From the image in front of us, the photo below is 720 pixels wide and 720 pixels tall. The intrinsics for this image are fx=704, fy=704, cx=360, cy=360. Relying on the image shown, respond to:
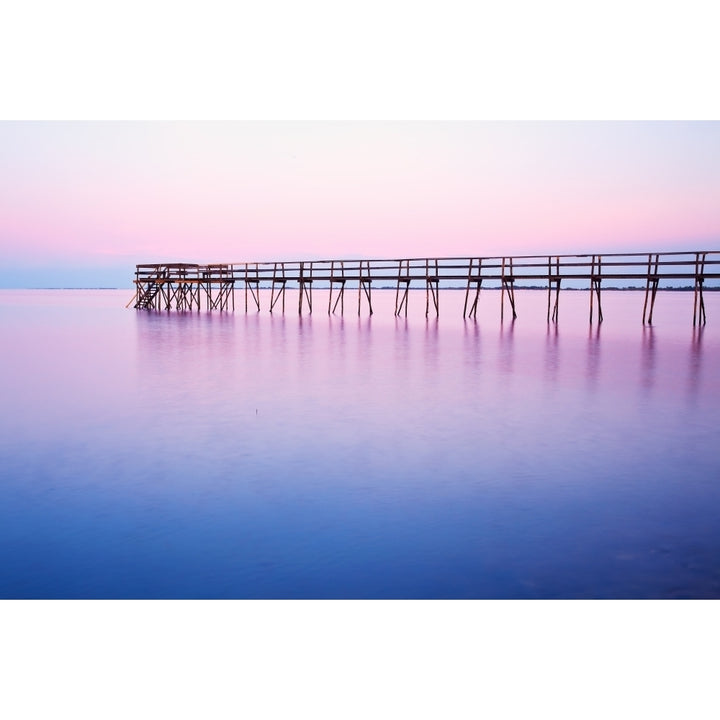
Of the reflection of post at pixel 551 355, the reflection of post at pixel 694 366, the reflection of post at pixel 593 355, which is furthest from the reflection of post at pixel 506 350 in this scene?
the reflection of post at pixel 694 366

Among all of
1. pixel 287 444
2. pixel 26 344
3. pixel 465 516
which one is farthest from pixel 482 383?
pixel 26 344

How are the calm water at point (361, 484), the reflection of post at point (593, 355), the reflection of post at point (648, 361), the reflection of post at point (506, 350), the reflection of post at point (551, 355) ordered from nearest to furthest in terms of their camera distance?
the calm water at point (361, 484) < the reflection of post at point (648, 361) < the reflection of post at point (593, 355) < the reflection of post at point (551, 355) < the reflection of post at point (506, 350)

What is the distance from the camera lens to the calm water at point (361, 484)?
269 cm

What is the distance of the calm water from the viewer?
2.69 meters

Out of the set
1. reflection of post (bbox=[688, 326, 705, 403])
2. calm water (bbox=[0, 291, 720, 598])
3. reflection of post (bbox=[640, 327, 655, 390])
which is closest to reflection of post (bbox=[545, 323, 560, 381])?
calm water (bbox=[0, 291, 720, 598])

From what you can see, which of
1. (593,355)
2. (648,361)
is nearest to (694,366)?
(648,361)

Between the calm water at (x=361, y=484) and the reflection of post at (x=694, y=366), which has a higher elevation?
the calm water at (x=361, y=484)

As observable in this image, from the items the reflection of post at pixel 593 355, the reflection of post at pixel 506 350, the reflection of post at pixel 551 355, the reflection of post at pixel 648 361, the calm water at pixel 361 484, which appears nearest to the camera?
the calm water at pixel 361 484

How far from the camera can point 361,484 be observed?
154 inches

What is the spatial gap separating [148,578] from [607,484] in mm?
2519

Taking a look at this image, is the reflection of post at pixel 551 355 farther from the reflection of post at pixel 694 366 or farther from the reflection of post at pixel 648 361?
the reflection of post at pixel 694 366

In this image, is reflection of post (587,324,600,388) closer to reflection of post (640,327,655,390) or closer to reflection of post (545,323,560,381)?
reflection of post (545,323,560,381)

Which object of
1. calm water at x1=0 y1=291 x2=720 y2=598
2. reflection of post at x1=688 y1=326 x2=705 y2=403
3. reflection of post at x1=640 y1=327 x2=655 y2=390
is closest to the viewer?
calm water at x1=0 y1=291 x2=720 y2=598

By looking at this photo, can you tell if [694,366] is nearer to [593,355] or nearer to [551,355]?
[593,355]
